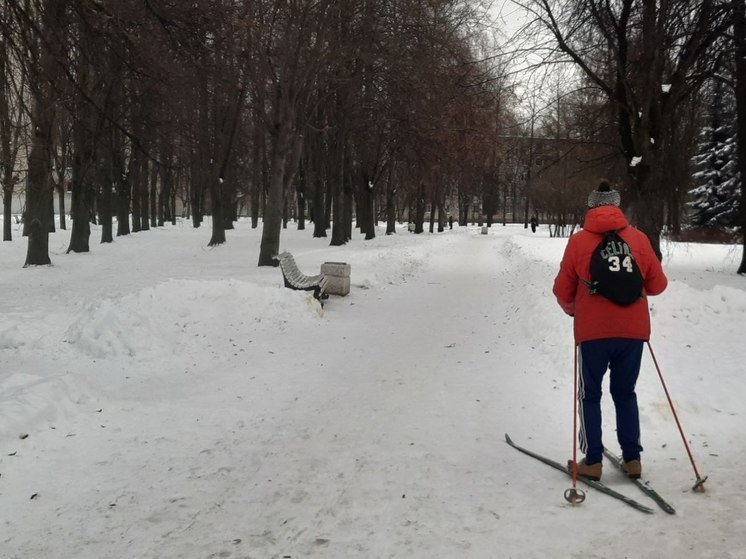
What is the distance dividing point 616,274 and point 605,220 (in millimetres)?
388

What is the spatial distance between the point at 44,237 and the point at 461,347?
14.6m

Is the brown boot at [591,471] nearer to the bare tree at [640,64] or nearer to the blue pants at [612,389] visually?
the blue pants at [612,389]

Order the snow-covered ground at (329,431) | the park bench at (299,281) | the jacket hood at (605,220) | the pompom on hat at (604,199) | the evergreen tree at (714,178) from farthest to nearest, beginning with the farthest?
1. the evergreen tree at (714,178)
2. the park bench at (299,281)
3. the pompom on hat at (604,199)
4. the jacket hood at (605,220)
5. the snow-covered ground at (329,431)

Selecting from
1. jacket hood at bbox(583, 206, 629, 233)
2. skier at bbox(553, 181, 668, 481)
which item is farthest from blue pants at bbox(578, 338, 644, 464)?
jacket hood at bbox(583, 206, 629, 233)

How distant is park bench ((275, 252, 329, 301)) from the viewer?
36.2ft

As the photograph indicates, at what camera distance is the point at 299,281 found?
11.3m

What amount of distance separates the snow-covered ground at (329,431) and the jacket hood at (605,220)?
174 centimetres

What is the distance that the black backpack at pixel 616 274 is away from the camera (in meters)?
3.85

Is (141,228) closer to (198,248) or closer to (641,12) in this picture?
(198,248)

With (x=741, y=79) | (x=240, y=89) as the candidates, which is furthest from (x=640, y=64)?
(x=240, y=89)

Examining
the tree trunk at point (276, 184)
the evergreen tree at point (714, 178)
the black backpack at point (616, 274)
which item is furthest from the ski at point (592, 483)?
the evergreen tree at point (714, 178)

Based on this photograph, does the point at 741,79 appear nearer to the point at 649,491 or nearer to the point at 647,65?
the point at 647,65

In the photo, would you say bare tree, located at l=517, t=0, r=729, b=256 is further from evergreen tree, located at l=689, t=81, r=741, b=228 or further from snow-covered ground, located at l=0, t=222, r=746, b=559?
evergreen tree, located at l=689, t=81, r=741, b=228

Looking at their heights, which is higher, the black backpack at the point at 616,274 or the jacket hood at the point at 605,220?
the jacket hood at the point at 605,220
